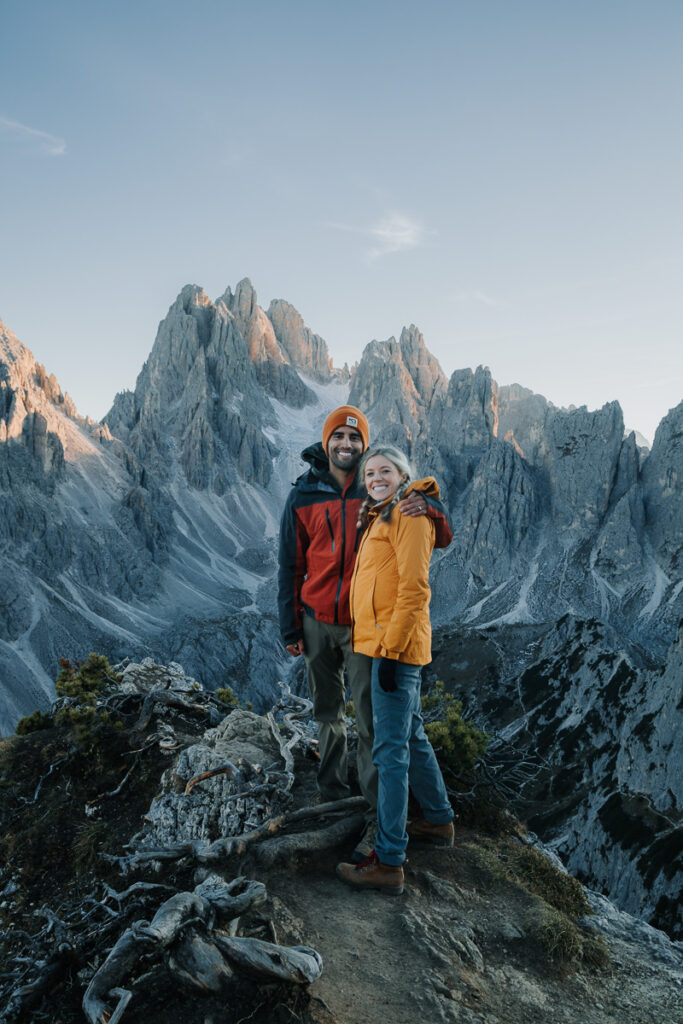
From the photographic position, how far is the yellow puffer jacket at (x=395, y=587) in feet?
15.9

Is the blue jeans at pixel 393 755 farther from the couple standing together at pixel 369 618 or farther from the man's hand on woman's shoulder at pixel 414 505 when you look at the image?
the man's hand on woman's shoulder at pixel 414 505

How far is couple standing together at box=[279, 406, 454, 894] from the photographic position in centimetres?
498

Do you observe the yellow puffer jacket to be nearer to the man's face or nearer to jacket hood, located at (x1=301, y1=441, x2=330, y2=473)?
A: the man's face

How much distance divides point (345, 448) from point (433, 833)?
4.33m

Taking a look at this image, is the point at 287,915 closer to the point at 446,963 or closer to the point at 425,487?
the point at 446,963

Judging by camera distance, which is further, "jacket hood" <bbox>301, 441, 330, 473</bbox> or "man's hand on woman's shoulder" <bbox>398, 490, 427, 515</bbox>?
"jacket hood" <bbox>301, 441, 330, 473</bbox>

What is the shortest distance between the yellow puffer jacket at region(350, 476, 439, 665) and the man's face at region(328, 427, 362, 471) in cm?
96

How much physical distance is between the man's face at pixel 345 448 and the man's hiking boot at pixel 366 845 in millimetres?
3843

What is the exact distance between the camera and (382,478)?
5262 millimetres

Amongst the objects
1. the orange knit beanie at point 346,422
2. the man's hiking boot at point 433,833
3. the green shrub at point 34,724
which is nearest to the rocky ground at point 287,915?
the man's hiking boot at point 433,833

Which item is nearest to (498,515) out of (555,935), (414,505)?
(555,935)

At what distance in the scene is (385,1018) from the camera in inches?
144

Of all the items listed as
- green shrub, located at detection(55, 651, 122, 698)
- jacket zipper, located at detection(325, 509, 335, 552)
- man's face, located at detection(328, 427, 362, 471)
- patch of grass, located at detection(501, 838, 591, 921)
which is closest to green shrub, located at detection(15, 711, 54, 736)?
green shrub, located at detection(55, 651, 122, 698)

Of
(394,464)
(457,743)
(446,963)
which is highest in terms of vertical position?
(394,464)
